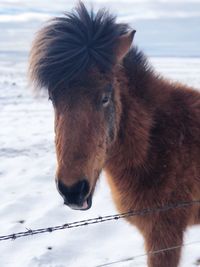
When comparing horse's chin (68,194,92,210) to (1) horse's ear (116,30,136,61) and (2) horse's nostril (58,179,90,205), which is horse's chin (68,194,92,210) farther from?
(1) horse's ear (116,30,136,61)

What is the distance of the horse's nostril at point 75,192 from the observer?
2459mm

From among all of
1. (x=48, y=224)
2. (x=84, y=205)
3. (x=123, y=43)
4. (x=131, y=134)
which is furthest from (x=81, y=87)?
(x=48, y=224)

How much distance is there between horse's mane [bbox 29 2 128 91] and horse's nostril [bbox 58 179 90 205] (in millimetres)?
681

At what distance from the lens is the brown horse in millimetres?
2656

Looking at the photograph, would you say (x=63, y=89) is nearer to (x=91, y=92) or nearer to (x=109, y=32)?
(x=91, y=92)

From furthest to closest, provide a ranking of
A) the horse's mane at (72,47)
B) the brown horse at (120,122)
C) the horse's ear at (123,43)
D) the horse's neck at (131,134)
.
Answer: the horse's neck at (131,134)
the horse's ear at (123,43)
the horse's mane at (72,47)
the brown horse at (120,122)

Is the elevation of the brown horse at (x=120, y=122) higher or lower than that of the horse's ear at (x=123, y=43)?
lower

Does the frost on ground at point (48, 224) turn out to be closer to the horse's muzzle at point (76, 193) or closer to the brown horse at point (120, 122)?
the brown horse at point (120, 122)

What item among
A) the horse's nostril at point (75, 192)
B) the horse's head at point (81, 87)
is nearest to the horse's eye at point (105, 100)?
the horse's head at point (81, 87)

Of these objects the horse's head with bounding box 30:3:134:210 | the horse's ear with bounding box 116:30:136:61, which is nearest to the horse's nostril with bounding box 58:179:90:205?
the horse's head with bounding box 30:3:134:210

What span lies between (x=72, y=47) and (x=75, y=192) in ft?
3.24

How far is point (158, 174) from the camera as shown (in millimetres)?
3135

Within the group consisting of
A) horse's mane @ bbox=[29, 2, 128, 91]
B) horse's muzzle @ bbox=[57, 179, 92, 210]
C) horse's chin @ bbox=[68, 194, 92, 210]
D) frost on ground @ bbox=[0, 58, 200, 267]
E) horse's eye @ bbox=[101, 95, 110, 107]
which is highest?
horse's mane @ bbox=[29, 2, 128, 91]

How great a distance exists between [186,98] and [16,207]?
2.78 m
